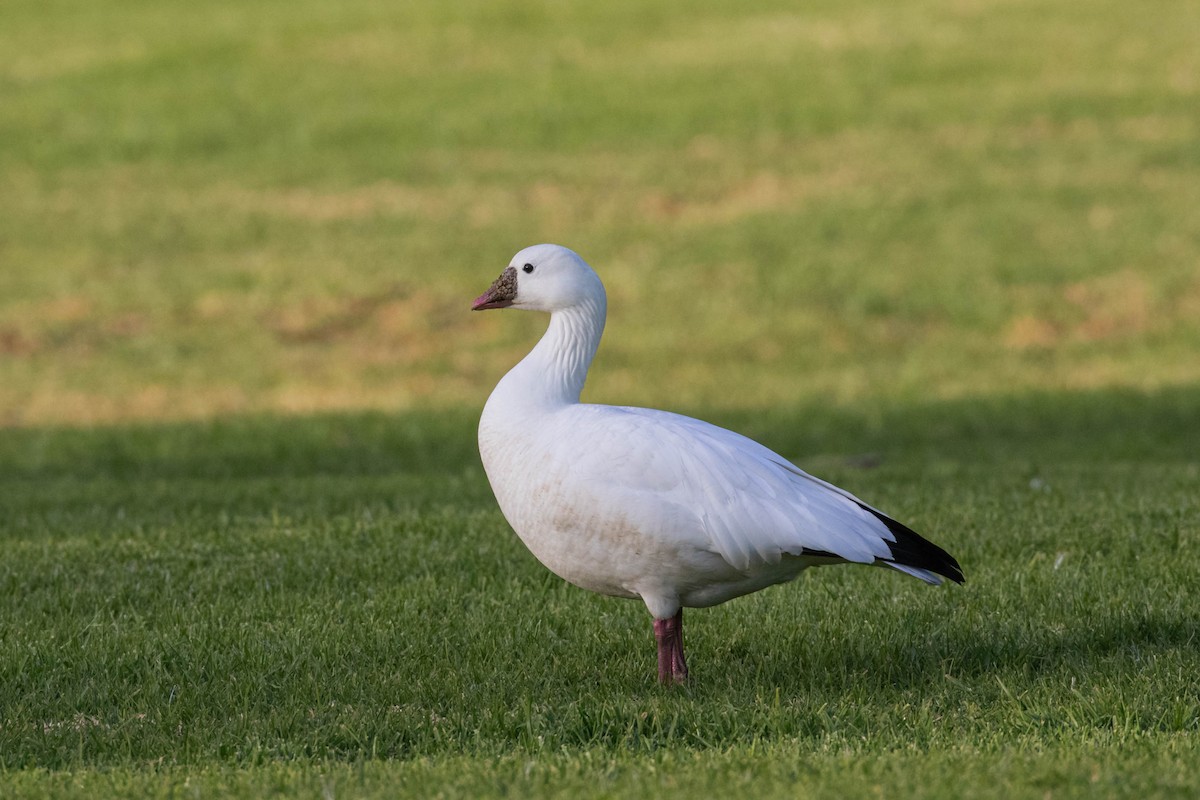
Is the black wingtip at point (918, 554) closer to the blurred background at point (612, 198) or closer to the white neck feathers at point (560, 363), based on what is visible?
the white neck feathers at point (560, 363)

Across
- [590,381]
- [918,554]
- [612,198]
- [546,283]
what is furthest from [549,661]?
[612,198]

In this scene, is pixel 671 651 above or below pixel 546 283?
below

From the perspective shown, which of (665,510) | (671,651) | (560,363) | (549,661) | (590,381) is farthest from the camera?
(590,381)

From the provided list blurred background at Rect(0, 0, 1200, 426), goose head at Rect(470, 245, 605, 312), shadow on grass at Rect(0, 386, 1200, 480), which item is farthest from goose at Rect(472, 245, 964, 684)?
blurred background at Rect(0, 0, 1200, 426)

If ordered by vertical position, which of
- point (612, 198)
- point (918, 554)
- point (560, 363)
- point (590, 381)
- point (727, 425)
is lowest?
point (727, 425)

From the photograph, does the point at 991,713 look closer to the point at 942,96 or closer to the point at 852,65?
the point at 942,96

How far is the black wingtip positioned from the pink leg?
0.87m

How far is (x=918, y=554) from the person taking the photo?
232 inches

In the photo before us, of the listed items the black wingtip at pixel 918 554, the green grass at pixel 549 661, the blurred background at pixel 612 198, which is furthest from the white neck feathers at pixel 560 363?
the blurred background at pixel 612 198

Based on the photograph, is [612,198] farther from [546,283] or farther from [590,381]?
[546,283]

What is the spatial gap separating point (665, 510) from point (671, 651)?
2.29 feet

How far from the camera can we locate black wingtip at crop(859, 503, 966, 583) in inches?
231

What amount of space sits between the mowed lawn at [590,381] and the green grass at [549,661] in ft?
Result: 0.10

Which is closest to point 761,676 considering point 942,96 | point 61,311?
point 61,311
